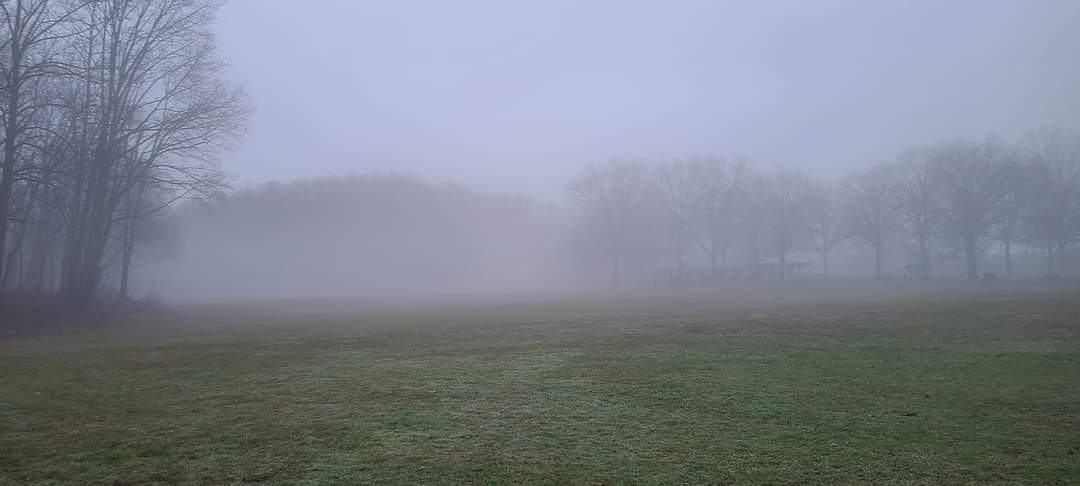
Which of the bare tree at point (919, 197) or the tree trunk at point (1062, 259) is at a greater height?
the bare tree at point (919, 197)

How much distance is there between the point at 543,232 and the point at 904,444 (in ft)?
399

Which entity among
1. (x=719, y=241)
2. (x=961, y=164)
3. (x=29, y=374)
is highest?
(x=961, y=164)

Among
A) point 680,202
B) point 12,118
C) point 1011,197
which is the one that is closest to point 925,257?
point 1011,197

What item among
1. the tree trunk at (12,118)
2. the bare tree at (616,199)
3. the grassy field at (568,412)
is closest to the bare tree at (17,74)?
the tree trunk at (12,118)

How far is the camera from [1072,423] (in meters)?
6.60

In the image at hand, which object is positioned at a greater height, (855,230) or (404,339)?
(855,230)

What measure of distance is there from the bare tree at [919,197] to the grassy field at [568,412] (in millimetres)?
58494

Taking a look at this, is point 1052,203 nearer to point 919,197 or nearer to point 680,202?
point 919,197

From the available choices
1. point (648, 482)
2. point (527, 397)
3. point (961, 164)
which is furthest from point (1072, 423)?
point (961, 164)

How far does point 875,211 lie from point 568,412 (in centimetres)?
7477

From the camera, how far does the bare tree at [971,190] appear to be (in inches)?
2379

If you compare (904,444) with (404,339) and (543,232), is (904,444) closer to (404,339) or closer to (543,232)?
(404,339)

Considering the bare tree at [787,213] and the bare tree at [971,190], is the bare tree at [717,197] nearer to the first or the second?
the bare tree at [787,213]

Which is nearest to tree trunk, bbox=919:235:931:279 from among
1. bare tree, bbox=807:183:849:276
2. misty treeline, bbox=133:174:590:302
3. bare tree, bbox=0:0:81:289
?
bare tree, bbox=807:183:849:276
